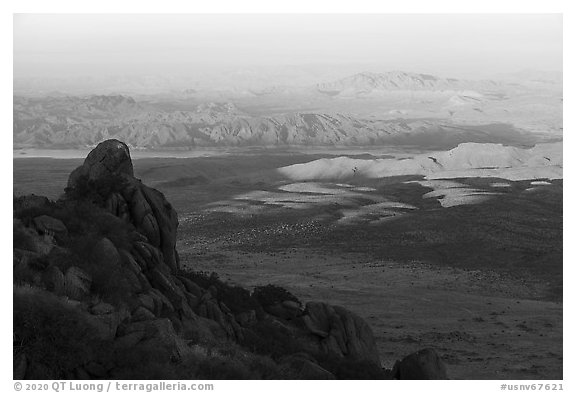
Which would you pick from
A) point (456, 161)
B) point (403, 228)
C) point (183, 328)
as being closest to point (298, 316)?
A: point (183, 328)

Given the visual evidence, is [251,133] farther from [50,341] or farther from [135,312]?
[50,341]

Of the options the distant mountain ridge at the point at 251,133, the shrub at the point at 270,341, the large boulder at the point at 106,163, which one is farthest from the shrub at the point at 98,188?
the distant mountain ridge at the point at 251,133

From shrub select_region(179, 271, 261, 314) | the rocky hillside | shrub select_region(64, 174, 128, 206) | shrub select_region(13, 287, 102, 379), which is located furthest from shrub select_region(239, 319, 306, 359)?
shrub select_region(64, 174, 128, 206)

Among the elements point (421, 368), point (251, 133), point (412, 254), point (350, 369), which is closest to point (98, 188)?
point (350, 369)

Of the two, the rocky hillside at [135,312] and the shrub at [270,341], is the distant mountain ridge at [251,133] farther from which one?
the shrub at [270,341]

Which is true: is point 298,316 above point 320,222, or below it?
above
